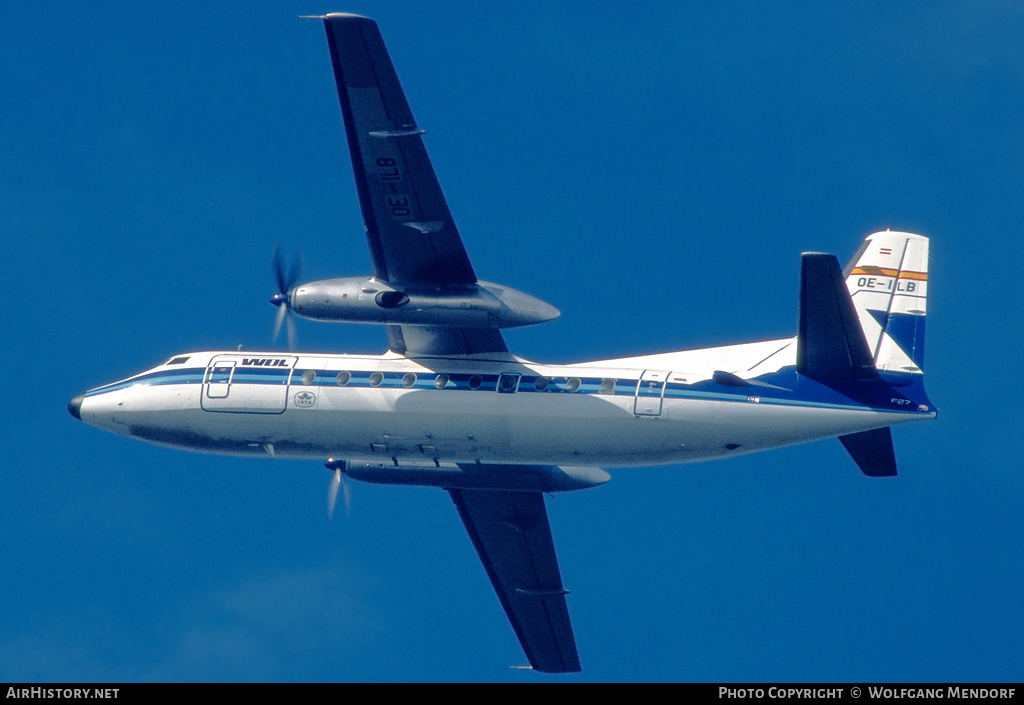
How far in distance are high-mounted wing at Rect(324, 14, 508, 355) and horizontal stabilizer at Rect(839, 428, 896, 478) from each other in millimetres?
7373

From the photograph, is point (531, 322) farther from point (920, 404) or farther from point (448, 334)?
point (920, 404)

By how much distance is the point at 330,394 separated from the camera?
30734 mm

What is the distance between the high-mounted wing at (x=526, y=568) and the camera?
35.3m

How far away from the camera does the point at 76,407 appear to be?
109 ft

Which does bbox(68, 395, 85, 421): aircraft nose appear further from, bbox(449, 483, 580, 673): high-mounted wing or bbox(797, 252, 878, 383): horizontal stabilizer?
bbox(797, 252, 878, 383): horizontal stabilizer

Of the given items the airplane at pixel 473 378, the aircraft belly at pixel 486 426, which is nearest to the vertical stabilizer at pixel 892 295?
the airplane at pixel 473 378

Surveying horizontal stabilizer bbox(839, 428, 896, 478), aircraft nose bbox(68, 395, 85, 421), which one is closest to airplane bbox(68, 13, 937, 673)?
horizontal stabilizer bbox(839, 428, 896, 478)

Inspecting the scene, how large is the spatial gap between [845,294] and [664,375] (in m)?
4.11

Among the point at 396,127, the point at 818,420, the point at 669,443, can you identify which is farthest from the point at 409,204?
the point at 818,420

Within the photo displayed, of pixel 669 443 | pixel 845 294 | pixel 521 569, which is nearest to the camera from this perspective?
pixel 845 294

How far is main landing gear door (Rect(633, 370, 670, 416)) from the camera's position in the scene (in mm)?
29000

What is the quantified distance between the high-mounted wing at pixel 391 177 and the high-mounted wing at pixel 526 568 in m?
5.95

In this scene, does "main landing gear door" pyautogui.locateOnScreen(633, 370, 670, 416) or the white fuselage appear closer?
the white fuselage

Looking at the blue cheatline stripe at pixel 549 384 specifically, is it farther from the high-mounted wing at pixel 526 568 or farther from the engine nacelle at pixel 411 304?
the high-mounted wing at pixel 526 568
